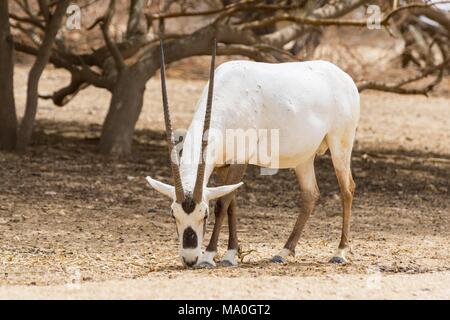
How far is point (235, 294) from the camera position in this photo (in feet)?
19.3

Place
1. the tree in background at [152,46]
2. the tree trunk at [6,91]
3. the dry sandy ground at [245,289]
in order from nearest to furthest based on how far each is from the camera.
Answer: the dry sandy ground at [245,289] < the tree in background at [152,46] < the tree trunk at [6,91]

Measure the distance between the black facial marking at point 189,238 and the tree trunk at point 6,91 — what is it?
253 inches

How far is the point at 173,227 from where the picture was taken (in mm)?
9414

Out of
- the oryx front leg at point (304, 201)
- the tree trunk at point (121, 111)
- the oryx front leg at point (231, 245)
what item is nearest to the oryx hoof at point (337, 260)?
the oryx front leg at point (304, 201)

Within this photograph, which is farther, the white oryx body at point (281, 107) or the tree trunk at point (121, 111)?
the tree trunk at point (121, 111)

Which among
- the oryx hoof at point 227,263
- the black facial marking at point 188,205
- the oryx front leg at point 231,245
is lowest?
the oryx hoof at point 227,263

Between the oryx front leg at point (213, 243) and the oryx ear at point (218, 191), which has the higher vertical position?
the oryx ear at point (218, 191)

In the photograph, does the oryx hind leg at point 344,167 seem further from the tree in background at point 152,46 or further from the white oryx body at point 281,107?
the tree in background at point 152,46

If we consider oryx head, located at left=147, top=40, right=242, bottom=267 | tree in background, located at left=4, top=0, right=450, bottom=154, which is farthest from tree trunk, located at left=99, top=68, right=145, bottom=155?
oryx head, located at left=147, top=40, right=242, bottom=267

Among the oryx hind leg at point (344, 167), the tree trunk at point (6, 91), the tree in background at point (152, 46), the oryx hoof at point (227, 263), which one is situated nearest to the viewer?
the oryx hoof at point (227, 263)

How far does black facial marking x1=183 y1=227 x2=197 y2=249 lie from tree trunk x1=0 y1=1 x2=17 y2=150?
6430 millimetres

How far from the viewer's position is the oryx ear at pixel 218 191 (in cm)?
706

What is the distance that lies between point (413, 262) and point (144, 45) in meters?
6.13
